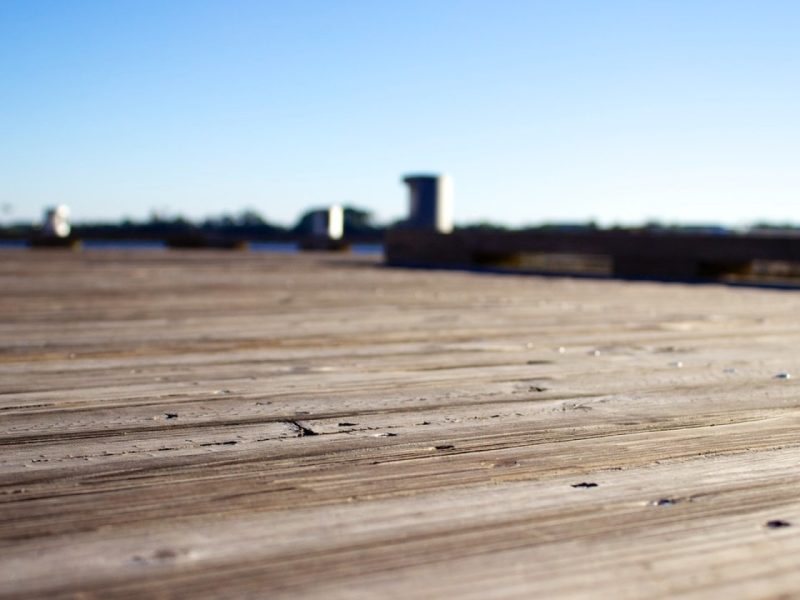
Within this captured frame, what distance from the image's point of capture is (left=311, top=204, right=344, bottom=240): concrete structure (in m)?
16.1

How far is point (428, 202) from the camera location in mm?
A: 10875

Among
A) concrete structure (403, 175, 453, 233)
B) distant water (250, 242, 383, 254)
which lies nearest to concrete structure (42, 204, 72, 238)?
distant water (250, 242, 383, 254)

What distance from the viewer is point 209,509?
41.7 inches

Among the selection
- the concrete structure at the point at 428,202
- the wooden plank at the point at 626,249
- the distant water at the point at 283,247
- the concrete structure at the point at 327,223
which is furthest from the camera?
the distant water at the point at 283,247

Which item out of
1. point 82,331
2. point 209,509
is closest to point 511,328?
point 82,331

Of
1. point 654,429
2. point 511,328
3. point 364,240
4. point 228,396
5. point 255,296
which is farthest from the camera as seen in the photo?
point 364,240

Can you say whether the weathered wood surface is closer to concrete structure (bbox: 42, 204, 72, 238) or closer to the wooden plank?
the wooden plank

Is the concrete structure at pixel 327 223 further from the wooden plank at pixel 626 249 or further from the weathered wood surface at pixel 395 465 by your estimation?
the weathered wood surface at pixel 395 465

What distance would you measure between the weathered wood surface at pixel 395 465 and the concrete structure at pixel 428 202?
26.4ft

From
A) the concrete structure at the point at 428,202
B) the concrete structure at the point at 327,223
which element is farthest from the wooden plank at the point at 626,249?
the concrete structure at the point at 327,223

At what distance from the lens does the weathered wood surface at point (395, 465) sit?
884 millimetres

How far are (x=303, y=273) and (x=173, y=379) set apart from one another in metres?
4.81

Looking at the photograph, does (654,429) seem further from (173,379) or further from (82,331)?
(82,331)

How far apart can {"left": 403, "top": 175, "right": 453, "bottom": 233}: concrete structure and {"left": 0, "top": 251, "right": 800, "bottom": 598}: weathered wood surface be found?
8054 millimetres
